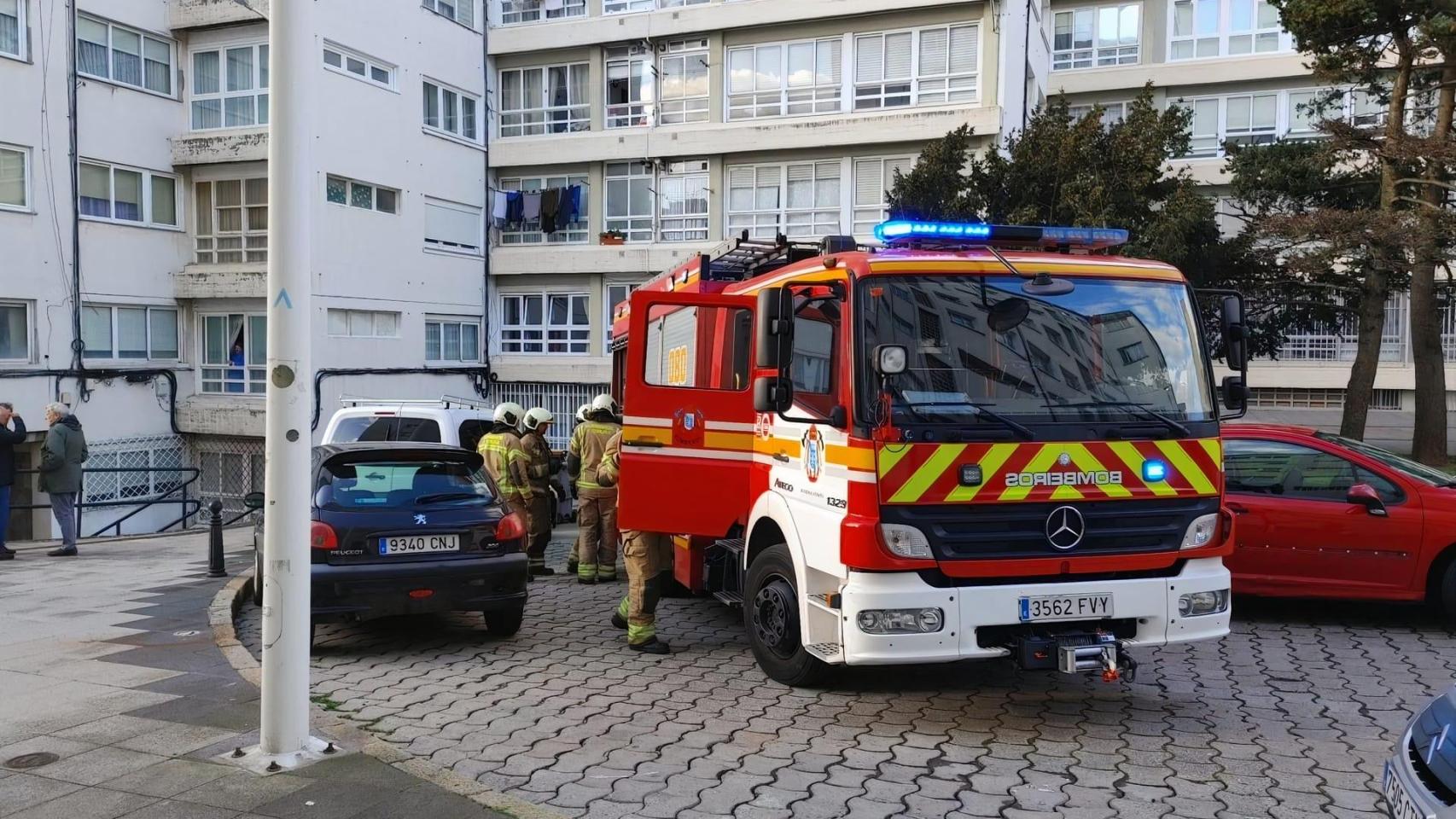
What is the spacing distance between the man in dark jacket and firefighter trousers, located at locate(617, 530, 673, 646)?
9.37m

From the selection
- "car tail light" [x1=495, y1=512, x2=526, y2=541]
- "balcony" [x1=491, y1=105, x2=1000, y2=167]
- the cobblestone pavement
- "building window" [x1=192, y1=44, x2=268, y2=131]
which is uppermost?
"building window" [x1=192, y1=44, x2=268, y2=131]

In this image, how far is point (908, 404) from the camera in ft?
18.9

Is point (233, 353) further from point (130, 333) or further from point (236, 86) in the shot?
point (236, 86)

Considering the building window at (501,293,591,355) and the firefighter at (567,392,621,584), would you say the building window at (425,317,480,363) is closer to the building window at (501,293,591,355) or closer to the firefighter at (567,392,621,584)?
the building window at (501,293,591,355)

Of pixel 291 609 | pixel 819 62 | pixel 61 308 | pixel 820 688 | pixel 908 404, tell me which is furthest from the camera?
pixel 819 62

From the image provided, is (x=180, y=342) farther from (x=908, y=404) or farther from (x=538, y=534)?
(x=908, y=404)

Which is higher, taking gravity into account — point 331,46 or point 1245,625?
point 331,46

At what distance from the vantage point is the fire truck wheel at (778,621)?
21.4ft

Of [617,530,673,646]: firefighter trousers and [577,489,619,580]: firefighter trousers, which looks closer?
[617,530,673,646]: firefighter trousers

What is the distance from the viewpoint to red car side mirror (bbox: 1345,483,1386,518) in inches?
320

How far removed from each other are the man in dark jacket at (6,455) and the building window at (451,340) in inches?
573

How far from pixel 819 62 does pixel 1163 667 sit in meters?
21.2

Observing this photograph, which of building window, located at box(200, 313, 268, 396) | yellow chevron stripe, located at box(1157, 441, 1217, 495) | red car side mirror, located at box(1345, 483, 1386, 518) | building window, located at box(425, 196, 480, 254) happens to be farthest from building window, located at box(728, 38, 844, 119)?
yellow chevron stripe, located at box(1157, 441, 1217, 495)

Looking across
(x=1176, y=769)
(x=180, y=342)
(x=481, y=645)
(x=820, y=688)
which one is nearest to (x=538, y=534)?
(x=481, y=645)
